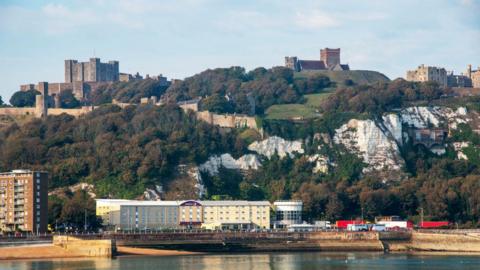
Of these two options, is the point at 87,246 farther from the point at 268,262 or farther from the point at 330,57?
the point at 330,57

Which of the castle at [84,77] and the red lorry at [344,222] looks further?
the castle at [84,77]

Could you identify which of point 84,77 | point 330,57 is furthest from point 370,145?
point 84,77

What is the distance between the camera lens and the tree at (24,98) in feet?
504

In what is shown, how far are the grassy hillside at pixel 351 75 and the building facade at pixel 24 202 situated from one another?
2781 inches

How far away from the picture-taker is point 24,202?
98.8 m

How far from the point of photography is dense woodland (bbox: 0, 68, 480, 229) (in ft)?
378

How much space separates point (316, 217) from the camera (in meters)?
115

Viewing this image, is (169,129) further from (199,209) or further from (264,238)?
(264,238)

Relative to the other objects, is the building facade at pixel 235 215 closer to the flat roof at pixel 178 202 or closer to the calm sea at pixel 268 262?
the flat roof at pixel 178 202

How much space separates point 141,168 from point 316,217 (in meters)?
18.3

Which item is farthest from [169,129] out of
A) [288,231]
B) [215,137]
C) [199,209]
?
[288,231]

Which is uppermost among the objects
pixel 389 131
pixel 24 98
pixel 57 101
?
pixel 24 98

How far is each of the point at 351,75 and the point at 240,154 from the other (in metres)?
44.9

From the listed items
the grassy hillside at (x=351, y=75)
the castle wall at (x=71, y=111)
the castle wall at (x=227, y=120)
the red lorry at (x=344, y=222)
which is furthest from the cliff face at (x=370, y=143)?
the castle wall at (x=71, y=111)
